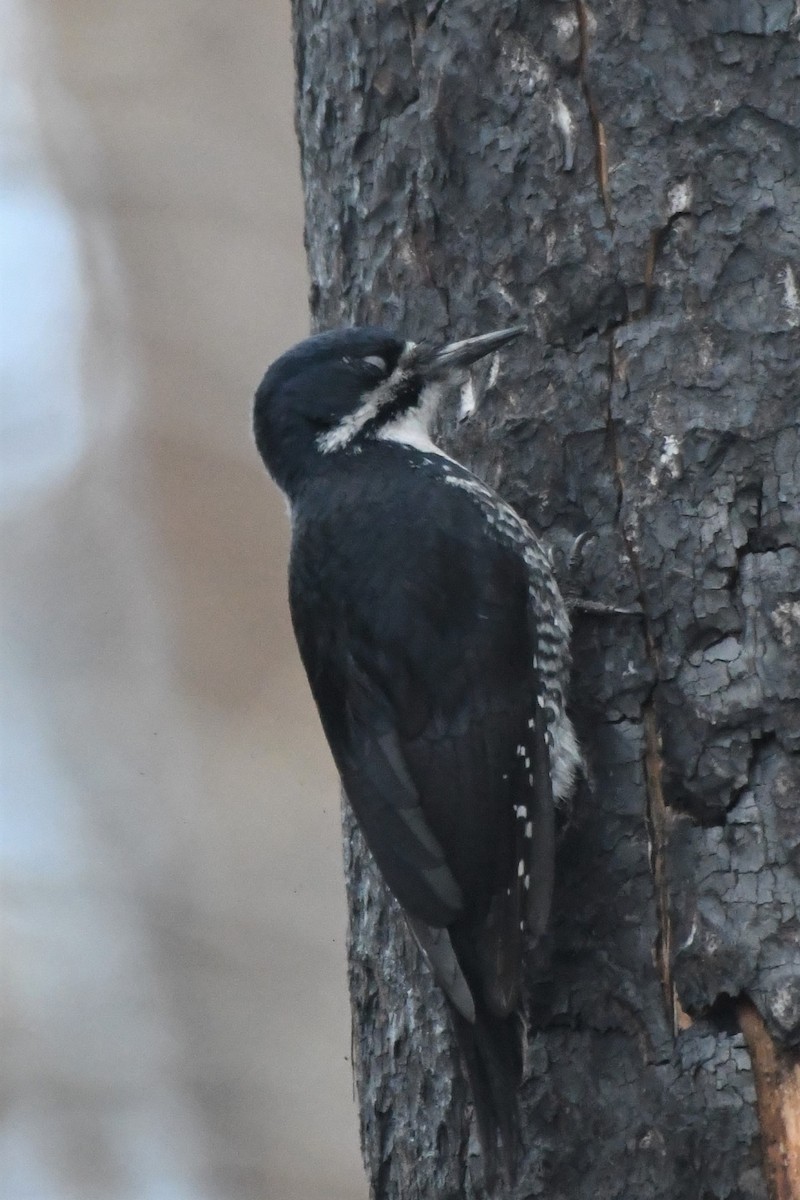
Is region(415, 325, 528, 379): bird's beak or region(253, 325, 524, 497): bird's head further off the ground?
region(253, 325, 524, 497): bird's head

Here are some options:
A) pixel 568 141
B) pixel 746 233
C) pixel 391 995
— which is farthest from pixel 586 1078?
pixel 568 141

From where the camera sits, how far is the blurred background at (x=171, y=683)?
5.52 meters

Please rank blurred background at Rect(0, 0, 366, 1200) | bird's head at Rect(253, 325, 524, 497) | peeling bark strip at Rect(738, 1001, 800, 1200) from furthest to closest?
blurred background at Rect(0, 0, 366, 1200) < bird's head at Rect(253, 325, 524, 497) < peeling bark strip at Rect(738, 1001, 800, 1200)

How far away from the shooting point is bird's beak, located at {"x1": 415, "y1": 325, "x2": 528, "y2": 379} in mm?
2561

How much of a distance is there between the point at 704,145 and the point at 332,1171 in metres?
4.02

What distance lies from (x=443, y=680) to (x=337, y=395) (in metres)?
0.63

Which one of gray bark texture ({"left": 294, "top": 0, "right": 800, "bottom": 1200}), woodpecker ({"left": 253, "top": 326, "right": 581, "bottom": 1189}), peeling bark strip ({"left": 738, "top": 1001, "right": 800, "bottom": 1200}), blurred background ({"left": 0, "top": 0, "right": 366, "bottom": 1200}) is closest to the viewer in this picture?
peeling bark strip ({"left": 738, "top": 1001, "right": 800, "bottom": 1200})

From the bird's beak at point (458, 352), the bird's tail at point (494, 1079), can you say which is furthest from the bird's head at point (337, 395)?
the bird's tail at point (494, 1079)

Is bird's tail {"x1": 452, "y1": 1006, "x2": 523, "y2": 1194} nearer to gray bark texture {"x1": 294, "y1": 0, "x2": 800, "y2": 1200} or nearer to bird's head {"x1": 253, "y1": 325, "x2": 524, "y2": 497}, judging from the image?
gray bark texture {"x1": 294, "y1": 0, "x2": 800, "y2": 1200}

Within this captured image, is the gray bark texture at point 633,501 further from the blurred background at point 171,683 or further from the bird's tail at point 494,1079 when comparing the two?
the blurred background at point 171,683

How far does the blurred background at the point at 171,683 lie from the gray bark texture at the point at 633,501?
9.67 ft

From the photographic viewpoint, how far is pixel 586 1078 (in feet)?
7.44

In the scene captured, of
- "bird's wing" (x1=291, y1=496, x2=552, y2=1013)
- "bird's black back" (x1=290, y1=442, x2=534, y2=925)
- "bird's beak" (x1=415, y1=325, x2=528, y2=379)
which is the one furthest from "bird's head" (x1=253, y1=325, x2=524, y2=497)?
"bird's wing" (x1=291, y1=496, x2=552, y2=1013)

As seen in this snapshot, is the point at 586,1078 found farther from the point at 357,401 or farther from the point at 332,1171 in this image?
the point at 332,1171
